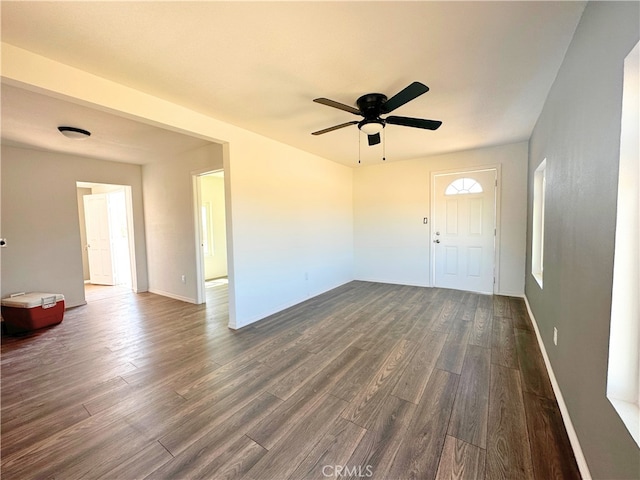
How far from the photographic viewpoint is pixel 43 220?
3988mm

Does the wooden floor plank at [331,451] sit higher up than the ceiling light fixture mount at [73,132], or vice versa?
the ceiling light fixture mount at [73,132]

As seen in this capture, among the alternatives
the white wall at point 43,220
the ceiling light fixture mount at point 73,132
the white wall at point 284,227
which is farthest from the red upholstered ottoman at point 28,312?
the white wall at point 284,227

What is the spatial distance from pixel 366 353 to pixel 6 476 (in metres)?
2.40

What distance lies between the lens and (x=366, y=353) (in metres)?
2.58

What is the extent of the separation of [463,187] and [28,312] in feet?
21.2

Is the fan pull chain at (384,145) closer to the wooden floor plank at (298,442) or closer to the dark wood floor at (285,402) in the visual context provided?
the dark wood floor at (285,402)

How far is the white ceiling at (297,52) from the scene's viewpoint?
1.46 metres

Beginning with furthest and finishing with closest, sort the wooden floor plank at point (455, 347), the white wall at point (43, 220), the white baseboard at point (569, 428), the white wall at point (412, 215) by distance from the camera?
the white wall at point (412, 215), the white wall at point (43, 220), the wooden floor plank at point (455, 347), the white baseboard at point (569, 428)

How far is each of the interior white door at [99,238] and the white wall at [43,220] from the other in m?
1.67

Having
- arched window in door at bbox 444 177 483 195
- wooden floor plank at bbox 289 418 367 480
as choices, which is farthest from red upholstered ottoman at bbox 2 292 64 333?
arched window in door at bbox 444 177 483 195

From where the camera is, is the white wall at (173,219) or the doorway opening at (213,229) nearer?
the white wall at (173,219)

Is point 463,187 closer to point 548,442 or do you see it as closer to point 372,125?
point 372,125

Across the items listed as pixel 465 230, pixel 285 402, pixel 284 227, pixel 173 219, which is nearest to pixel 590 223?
pixel 285 402

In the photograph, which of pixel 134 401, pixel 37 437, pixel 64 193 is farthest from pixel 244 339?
pixel 64 193
